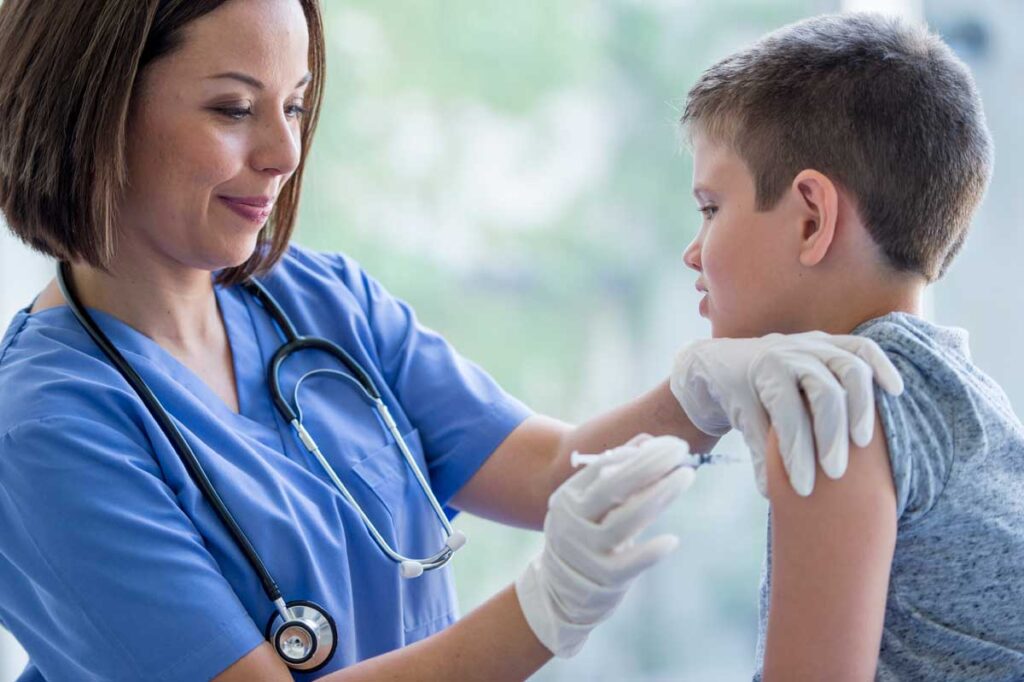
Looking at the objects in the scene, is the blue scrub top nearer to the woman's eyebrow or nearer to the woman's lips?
the woman's lips

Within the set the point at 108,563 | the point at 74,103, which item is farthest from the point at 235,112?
the point at 108,563

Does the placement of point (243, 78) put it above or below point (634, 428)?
above

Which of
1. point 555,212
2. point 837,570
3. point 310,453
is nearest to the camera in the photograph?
point 837,570

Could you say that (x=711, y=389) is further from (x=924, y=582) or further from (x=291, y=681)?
(x=291, y=681)

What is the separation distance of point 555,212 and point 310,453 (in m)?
1.70

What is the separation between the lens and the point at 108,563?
1.18m

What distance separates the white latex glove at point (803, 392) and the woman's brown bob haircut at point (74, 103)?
2.40ft

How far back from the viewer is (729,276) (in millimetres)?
1230

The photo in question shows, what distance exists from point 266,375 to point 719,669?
2.14 metres

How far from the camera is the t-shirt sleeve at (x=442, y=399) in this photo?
1589mm

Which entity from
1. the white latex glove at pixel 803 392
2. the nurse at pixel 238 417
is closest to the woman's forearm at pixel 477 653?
the nurse at pixel 238 417

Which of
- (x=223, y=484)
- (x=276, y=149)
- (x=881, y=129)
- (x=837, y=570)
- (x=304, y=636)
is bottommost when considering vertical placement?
(x=304, y=636)

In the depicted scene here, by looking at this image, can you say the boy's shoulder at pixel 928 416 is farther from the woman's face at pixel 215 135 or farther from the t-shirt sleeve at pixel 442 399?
the woman's face at pixel 215 135

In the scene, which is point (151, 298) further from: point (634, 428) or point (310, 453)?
point (634, 428)
